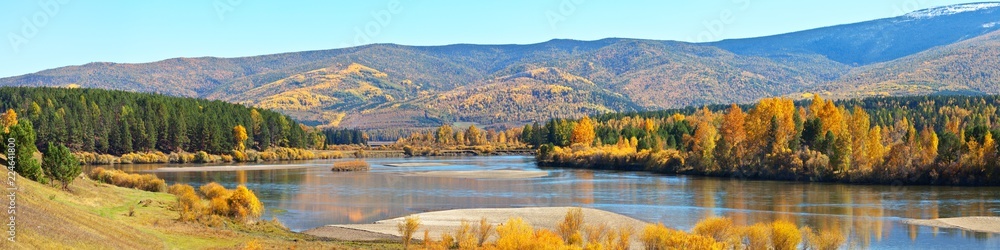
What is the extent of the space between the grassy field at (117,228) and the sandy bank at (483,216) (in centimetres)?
360

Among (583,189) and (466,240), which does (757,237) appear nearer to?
(466,240)

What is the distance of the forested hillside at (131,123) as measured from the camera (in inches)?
5108

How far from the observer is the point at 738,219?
49.9 meters

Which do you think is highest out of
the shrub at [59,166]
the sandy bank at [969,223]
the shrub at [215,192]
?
the shrub at [59,166]

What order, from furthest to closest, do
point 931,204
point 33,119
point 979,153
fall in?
point 33,119 → point 979,153 → point 931,204

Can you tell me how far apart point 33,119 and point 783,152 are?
96448 mm

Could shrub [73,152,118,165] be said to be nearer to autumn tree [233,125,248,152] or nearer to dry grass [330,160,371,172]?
autumn tree [233,125,248,152]

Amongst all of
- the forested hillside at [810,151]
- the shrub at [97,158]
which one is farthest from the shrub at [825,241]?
the shrub at [97,158]

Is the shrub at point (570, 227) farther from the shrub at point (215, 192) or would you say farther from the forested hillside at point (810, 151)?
the forested hillside at point (810, 151)

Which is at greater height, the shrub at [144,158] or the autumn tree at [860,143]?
the autumn tree at [860,143]

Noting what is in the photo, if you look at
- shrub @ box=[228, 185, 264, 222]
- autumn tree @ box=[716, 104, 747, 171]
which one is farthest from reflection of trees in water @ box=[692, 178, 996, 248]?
shrub @ box=[228, 185, 264, 222]

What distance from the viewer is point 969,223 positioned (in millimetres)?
47344

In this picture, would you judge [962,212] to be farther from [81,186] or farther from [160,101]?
[160,101]

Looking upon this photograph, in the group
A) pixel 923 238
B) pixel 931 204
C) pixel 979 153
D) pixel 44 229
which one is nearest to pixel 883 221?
pixel 923 238
